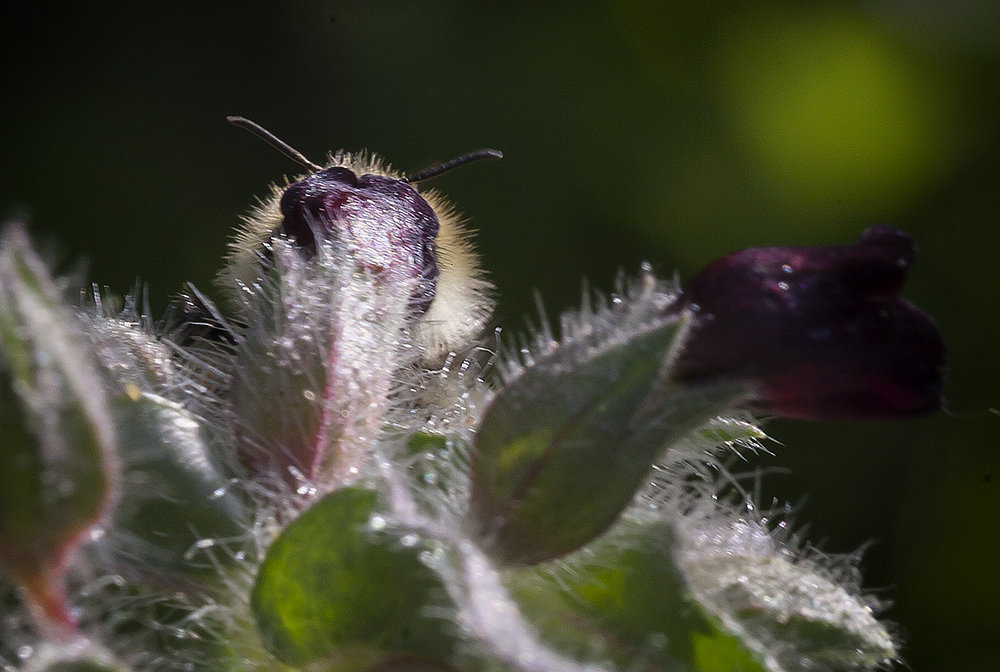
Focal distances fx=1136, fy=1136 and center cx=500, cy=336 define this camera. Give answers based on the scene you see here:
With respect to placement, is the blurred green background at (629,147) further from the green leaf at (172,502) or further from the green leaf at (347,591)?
the green leaf at (347,591)

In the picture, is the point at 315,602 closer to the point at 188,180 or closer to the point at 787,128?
the point at 787,128

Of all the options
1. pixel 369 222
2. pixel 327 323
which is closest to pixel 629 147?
pixel 369 222

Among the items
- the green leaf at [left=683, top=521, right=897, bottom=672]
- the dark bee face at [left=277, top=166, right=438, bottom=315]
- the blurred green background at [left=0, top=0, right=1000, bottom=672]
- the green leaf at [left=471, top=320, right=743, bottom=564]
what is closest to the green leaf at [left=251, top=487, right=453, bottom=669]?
the green leaf at [left=471, top=320, right=743, bottom=564]

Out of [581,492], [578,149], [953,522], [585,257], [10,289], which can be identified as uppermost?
[10,289]

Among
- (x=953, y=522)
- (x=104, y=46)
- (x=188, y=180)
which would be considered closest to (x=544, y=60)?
(x=188, y=180)

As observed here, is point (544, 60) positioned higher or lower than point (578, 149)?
higher

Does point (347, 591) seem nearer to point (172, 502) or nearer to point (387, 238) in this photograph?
point (172, 502)
